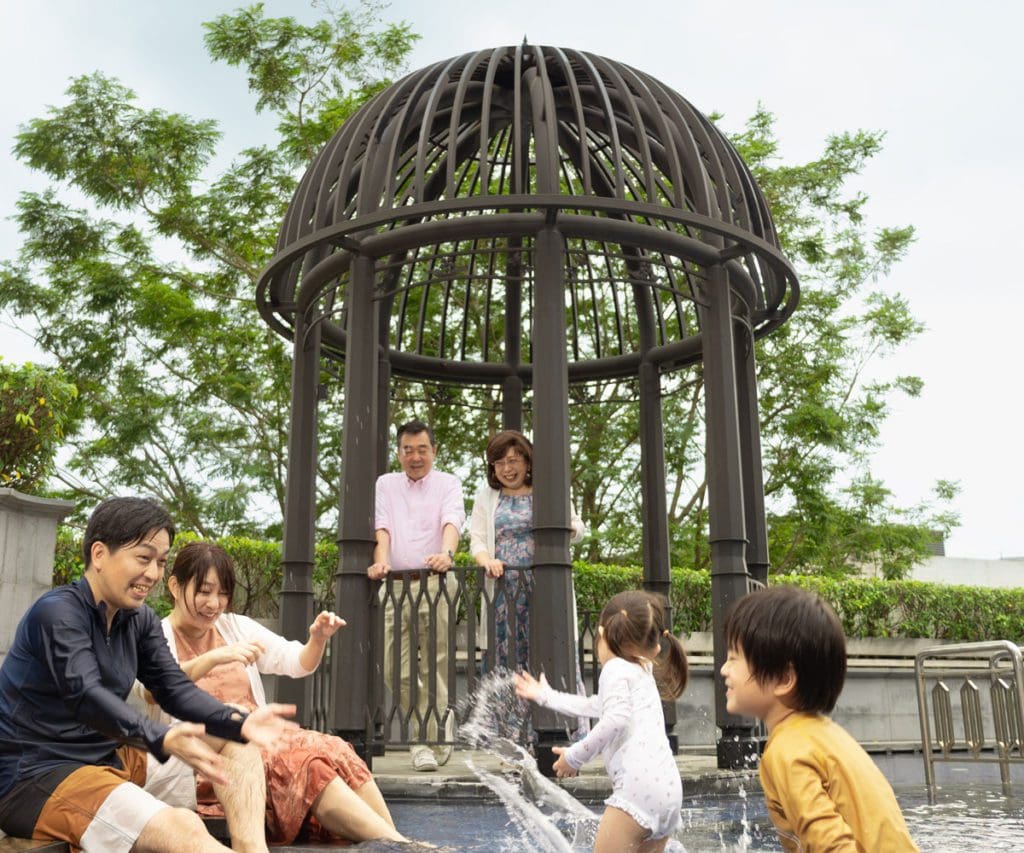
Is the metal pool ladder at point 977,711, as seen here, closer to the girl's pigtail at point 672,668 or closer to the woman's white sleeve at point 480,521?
the woman's white sleeve at point 480,521

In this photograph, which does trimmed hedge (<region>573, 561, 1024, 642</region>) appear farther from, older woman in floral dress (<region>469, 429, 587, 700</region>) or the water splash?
the water splash

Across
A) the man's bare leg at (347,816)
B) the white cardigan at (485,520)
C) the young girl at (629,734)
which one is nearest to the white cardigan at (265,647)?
the man's bare leg at (347,816)

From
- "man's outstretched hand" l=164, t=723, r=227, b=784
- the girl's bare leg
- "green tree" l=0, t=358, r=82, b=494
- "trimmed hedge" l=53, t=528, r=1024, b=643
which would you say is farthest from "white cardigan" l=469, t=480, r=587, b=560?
"man's outstretched hand" l=164, t=723, r=227, b=784

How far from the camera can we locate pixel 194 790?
12.6 feet

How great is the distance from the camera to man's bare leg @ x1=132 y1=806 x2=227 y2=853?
9.93ft

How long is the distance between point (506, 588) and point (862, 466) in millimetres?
10658

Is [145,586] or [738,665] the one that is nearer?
[738,665]

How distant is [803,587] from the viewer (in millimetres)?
11688

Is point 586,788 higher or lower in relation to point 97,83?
lower

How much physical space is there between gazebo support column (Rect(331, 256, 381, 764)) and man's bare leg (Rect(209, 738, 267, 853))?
252 cm

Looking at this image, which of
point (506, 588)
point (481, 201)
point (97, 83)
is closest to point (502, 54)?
point (481, 201)

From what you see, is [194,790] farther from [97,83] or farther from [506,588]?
[97,83]

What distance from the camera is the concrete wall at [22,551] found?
24.8ft

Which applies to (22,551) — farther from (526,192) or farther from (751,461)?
(751,461)
